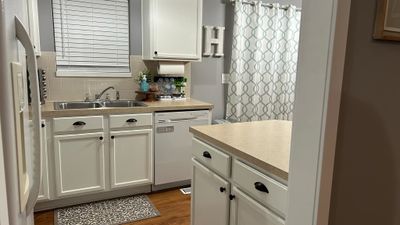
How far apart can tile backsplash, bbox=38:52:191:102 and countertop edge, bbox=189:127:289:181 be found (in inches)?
69.6

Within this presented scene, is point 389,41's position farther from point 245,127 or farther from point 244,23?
point 244,23

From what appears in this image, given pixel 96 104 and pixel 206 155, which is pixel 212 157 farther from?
pixel 96 104

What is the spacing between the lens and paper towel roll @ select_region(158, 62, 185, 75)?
3.41m

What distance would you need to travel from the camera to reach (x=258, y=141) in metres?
1.64

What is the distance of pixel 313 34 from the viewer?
2.89 ft

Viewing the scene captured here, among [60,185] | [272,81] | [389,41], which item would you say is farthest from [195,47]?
[389,41]

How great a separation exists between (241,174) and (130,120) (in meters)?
1.66

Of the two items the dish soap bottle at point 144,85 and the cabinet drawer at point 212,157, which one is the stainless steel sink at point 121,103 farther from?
the cabinet drawer at point 212,157

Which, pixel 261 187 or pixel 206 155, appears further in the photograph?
pixel 206 155

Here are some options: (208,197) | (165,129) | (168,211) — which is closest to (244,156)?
(208,197)

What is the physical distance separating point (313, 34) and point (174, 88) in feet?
9.22

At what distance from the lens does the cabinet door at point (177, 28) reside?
10.3 ft

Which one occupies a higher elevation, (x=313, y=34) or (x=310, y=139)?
(x=313, y=34)

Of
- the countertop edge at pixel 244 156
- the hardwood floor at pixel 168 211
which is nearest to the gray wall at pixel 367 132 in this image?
the countertop edge at pixel 244 156
